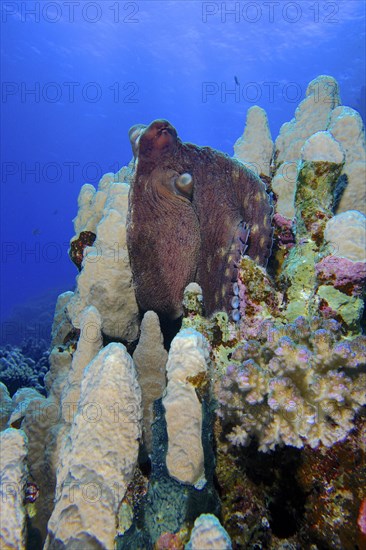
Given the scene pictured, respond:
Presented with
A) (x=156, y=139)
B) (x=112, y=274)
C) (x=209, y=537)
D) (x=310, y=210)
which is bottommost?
(x=209, y=537)

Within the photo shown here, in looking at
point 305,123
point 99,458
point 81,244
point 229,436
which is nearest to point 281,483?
point 229,436

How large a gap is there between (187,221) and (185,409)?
64.5 inches

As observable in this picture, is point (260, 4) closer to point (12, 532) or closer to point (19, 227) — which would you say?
point (12, 532)

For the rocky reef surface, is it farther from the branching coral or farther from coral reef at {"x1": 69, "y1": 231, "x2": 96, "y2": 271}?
coral reef at {"x1": 69, "y1": 231, "x2": 96, "y2": 271}

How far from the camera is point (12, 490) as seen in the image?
1898 millimetres

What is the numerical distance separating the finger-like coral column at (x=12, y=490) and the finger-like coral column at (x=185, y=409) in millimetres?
934

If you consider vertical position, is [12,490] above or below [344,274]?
below

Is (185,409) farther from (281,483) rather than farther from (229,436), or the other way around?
(281,483)

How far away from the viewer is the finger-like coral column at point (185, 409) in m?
1.73

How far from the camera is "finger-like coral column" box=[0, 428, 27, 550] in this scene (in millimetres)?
1829

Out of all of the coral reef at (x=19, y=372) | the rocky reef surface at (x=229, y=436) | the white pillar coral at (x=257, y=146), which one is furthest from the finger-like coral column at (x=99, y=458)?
the coral reef at (x=19, y=372)

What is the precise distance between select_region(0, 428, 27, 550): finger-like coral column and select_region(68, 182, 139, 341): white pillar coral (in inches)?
50.4

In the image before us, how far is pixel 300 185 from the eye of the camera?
2.81 metres

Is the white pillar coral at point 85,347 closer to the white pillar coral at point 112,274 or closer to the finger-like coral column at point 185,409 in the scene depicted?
the white pillar coral at point 112,274
